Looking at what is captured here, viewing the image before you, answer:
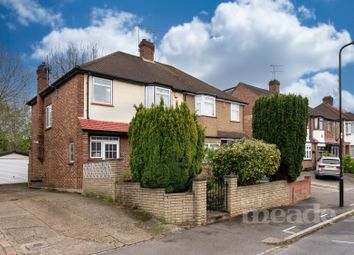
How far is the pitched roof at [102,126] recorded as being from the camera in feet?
48.0

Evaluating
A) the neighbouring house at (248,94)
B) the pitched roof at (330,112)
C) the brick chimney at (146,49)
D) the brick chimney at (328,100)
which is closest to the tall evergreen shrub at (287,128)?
the brick chimney at (146,49)

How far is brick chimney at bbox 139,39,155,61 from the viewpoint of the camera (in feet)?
74.1

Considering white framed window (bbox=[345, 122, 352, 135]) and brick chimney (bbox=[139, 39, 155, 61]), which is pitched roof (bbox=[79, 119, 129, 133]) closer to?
brick chimney (bbox=[139, 39, 155, 61])

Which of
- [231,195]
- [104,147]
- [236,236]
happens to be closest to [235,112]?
[104,147]

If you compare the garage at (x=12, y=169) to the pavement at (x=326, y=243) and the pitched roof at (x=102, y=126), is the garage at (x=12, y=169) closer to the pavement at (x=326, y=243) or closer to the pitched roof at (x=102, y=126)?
the pitched roof at (x=102, y=126)

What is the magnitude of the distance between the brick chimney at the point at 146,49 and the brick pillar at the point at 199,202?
14689mm

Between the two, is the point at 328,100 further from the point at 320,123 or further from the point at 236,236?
the point at 236,236

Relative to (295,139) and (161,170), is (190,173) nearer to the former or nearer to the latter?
(161,170)

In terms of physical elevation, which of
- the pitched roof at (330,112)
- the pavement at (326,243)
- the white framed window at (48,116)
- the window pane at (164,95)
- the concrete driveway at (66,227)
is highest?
the pitched roof at (330,112)

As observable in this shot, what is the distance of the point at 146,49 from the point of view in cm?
2281

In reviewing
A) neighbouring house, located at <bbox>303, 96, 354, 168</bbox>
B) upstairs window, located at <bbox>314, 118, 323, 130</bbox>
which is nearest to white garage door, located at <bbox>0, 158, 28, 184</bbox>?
neighbouring house, located at <bbox>303, 96, 354, 168</bbox>

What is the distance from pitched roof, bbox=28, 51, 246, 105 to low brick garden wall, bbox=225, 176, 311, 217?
827cm

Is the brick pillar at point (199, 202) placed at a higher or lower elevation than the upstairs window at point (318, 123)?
lower

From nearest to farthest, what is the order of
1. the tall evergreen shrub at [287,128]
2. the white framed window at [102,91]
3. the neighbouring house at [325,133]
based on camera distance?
the tall evergreen shrub at [287,128], the white framed window at [102,91], the neighbouring house at [325,133]
